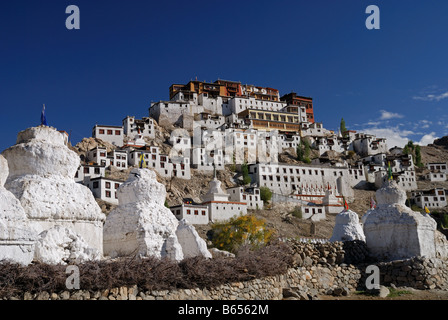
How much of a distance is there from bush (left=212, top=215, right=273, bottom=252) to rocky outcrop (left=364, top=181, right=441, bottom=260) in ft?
79.7

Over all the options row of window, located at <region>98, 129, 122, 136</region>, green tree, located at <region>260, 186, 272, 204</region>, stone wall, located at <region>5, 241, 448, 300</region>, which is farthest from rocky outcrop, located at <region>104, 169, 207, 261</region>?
row of window, located at <region>98, 129, 122, 136</region>

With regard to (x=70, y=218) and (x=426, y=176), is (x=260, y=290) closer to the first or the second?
(x=70, y=218)

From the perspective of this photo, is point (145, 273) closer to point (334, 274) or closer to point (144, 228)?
point (144, 228)

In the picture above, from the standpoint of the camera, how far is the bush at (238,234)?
47.7 metres

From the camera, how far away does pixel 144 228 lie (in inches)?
702

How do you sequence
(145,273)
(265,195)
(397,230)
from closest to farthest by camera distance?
(145,273) → (397,230) → (265,195)

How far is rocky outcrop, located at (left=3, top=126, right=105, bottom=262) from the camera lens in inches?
595

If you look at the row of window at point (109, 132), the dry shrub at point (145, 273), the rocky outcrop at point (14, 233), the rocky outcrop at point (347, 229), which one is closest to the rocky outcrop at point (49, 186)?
the rocky outcrop at point (14, 233)

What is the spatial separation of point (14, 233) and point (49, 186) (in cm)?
400

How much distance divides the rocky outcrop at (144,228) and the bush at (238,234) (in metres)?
27.3
